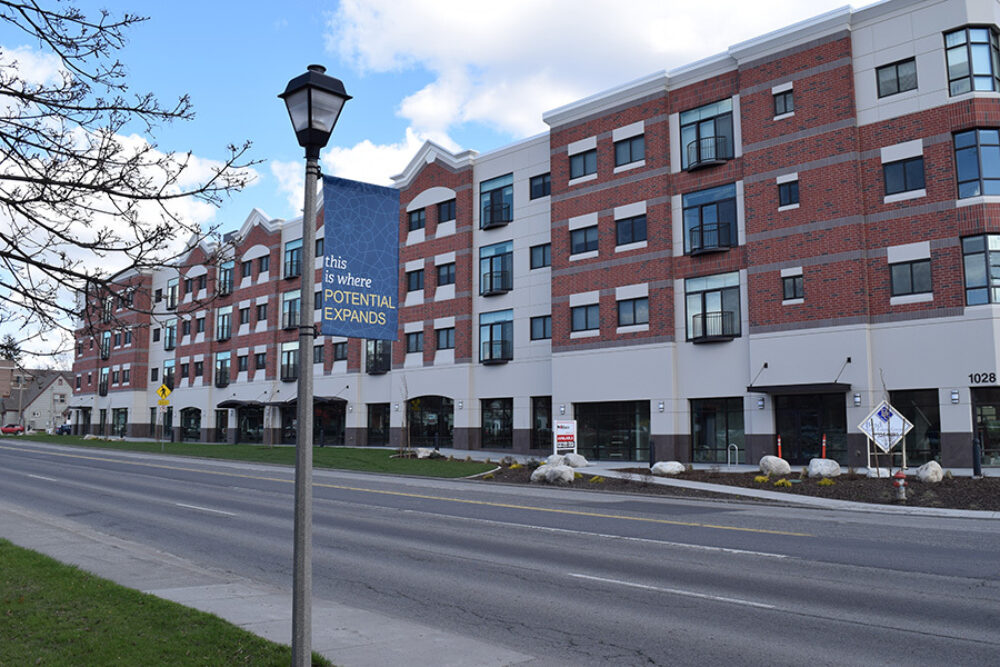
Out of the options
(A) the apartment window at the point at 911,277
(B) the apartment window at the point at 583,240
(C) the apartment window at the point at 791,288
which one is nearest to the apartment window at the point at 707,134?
(B) the apartment window at the point at 583,240

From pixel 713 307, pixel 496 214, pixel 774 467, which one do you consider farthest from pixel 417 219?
pixel 774 467

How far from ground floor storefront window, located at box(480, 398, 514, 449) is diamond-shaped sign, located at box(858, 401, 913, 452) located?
70.0ft

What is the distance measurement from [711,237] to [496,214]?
43.6 ft

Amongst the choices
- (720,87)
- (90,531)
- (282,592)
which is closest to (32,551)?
(90,531)

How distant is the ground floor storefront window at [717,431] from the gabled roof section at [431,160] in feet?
63.5

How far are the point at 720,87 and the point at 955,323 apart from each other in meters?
13.3

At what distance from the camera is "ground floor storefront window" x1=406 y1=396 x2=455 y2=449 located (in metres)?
44.0

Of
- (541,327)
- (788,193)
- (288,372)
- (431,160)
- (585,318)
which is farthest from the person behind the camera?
(288,372)

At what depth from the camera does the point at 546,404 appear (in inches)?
1547

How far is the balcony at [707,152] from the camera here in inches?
1273

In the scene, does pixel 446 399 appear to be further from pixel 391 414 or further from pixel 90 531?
pixel 90 531

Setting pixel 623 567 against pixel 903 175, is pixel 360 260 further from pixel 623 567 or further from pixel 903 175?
pixel 903 175

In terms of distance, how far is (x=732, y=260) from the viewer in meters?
31.8

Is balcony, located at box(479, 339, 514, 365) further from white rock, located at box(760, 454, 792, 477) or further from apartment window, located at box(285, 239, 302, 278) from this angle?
apartment window, located at box(285, 239, 302, 278)
